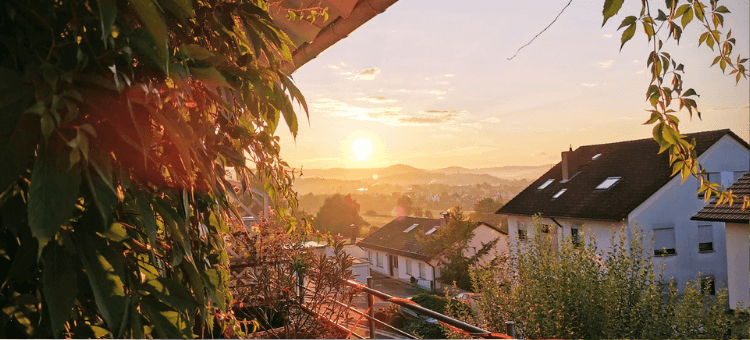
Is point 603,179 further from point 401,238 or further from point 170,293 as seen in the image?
point 170,293

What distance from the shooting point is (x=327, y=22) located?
4.91 ft

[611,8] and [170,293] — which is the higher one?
[611,8]

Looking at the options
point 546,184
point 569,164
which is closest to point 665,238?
point 569,164

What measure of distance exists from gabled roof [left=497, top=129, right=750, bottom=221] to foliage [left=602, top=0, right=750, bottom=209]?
14.3 meters

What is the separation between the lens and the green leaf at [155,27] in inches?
15.2

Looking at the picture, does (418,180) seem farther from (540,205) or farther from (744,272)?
(744,272)

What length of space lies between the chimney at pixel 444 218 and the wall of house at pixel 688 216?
8.19 metres

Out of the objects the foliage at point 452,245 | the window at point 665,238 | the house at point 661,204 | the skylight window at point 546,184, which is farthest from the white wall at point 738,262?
the foliage at point 452,245

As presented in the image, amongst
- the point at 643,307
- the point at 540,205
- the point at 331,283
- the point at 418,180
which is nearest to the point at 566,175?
the point at 540,205

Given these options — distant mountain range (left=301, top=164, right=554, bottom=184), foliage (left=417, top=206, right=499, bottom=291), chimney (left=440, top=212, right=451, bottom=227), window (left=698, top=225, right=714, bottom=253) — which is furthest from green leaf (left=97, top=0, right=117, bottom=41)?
chimney (left=440, top=212, right=451, bottom=227)

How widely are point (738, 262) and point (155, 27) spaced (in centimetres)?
1153

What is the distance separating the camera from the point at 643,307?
16.3 ft

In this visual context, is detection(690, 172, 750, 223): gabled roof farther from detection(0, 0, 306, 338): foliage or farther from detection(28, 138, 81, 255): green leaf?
detection(28, 138, 81, 255): green leaf

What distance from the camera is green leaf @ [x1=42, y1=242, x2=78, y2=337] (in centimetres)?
38
